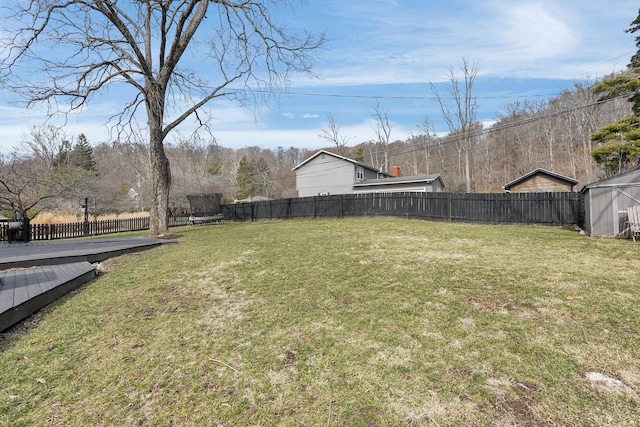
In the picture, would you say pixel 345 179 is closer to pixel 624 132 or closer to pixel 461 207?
pixel 461 207

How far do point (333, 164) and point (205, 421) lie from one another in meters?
26.7

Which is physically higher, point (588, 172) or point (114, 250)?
point (588, 172)

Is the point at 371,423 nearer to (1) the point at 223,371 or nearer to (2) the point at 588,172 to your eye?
(1) the point at 223,371

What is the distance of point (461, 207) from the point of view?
14.4 metres

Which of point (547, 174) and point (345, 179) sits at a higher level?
point (345, 179)

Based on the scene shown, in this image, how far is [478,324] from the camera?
3137mm

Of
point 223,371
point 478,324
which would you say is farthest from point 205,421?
point 478,324

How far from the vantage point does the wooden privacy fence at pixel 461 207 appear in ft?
41.3

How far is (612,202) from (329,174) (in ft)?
69.6

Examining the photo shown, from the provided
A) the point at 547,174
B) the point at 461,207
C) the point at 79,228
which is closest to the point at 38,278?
the point at 79,228

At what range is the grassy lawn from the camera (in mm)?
2068

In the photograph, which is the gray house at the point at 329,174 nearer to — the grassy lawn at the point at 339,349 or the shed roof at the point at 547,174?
the shed roof at the point at 547,174

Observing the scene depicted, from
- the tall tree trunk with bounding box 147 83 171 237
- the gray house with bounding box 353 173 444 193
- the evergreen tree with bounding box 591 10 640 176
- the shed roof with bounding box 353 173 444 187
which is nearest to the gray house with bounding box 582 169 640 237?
the evergreen tree with bounding box 591 10 640 176

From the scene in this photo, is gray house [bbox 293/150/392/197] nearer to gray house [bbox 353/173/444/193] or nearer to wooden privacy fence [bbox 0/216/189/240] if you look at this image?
gray house [bbox 353/173/444/193]
